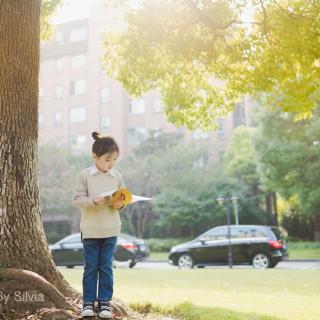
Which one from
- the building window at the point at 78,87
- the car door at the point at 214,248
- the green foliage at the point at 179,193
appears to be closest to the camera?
the car door at the point at 214,248

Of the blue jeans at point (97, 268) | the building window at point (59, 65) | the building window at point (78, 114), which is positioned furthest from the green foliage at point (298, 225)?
the blue jeans at point (97, 268)

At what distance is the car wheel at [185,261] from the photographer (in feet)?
59.6

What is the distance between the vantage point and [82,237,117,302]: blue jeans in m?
4.31

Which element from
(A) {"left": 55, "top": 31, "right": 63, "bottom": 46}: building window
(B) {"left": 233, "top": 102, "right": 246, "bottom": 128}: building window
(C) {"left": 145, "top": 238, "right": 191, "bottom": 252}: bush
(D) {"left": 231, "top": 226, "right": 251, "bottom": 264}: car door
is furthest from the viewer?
(A) {"left": 55, "top": 31, "right": 63, "bottom": 46}: building window

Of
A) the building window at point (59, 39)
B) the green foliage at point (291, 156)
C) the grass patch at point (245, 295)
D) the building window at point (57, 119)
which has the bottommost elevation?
the grass patch at point (245, 295)

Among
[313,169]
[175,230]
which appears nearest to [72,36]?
[175,230]

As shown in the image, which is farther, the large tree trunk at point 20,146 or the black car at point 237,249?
the black car at point 237,249

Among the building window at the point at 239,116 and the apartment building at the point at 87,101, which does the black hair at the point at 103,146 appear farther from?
the building window at the point at 239,116

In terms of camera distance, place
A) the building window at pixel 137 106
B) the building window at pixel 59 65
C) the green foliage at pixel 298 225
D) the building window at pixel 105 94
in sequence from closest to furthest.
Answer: the green foliage at pixel 298 225 < the building window at pixel 137 106 < the building window at pixel 105 94 < the building window at pixel 59 65

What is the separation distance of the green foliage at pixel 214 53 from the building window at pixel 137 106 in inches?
1448

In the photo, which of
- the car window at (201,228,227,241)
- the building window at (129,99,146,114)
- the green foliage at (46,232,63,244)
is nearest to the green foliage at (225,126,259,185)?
the building window at (129,99,146,114)

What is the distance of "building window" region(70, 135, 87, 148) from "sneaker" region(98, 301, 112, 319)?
44945 mm

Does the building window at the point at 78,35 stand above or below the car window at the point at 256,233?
above

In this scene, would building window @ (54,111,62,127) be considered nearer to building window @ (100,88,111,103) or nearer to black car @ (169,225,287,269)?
building window @ (100,88,111,103)
